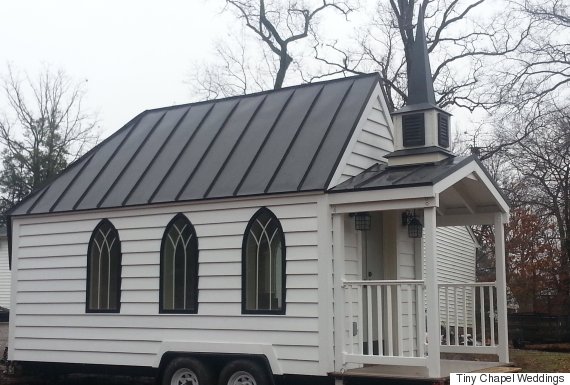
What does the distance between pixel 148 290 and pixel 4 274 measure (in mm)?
38758

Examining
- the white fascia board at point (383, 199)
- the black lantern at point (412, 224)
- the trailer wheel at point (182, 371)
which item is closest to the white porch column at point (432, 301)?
the white fascia board at point (383, 199)

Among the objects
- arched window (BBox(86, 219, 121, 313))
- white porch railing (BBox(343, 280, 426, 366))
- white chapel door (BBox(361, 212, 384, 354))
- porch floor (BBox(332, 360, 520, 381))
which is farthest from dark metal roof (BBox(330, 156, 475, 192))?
arched window (BBox(86, 219, 121, 313))

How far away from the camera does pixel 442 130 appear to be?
498 inches

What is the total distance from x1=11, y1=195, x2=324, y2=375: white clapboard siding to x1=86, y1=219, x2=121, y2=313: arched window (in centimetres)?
13

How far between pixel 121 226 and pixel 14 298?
281 cm

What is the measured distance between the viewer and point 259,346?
460 inches

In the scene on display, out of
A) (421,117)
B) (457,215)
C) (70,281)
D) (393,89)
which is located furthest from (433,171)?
(393,89)

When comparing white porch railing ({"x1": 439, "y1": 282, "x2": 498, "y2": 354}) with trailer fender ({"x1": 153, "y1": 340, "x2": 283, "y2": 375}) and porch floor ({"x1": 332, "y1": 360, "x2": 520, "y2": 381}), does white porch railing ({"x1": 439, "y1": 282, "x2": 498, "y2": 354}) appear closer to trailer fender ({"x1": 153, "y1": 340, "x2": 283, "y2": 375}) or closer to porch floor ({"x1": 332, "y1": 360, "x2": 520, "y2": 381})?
porch floor ({"x1": 332, "y1": 360, "x2": 520, "y2": 381})

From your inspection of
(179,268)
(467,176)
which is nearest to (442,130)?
(467,176)

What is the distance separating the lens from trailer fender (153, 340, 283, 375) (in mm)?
11523

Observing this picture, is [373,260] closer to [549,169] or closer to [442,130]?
[442,130]

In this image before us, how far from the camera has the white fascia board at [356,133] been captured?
11672 millimetres

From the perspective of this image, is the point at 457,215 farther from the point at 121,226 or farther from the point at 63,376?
the point at 63,376

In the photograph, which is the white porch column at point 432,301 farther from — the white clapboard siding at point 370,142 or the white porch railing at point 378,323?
the white clapboard siding at point 370,142
